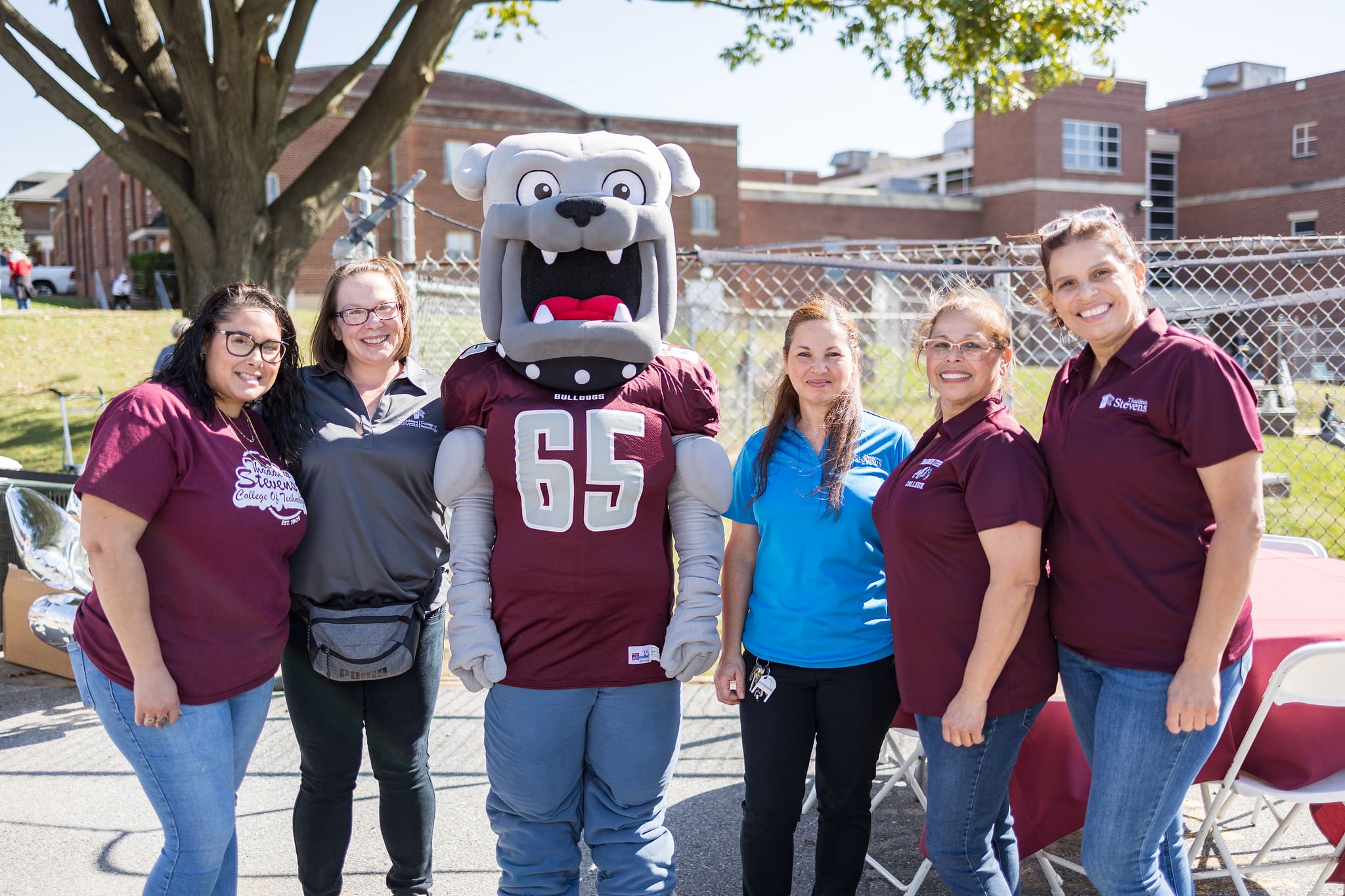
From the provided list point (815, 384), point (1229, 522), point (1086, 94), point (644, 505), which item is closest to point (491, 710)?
point (644, 505)

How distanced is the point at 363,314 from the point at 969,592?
173 centimetres

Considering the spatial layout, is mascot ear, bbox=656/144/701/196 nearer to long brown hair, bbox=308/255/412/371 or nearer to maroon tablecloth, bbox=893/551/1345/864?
long brown hair, bbox=308/255/412/371

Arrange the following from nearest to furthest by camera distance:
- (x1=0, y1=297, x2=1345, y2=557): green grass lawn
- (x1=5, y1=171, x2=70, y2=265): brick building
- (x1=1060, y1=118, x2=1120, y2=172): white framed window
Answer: (x1=0, y1=297, x2=1345, y2=557): green grass lawn → (x1=1060, y1=118, x2=1120, y2=172): white framed window → (x1=5, y1=171, x2=70, y2=265): brick building

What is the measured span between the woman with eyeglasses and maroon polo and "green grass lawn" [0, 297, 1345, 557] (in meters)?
4.55

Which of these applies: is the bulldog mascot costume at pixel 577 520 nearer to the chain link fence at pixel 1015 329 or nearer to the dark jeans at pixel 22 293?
the chain link fence at pixel 1015 329

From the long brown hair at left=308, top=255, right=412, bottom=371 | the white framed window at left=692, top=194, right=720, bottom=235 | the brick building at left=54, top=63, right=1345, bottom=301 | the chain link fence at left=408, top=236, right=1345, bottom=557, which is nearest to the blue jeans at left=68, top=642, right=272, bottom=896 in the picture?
the long brown hair at left=308, top=255, right=412, bottom=371

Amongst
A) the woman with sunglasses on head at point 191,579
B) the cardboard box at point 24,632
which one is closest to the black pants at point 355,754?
the woman with sunglasses on head at point 191,579

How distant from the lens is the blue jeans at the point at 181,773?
241cm

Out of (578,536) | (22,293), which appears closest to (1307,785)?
(578,536)

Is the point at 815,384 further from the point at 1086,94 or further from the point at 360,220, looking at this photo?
the point at 1086,94

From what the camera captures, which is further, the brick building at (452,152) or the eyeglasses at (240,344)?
the brick building at (452,152)

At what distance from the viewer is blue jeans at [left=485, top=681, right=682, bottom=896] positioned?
101 inches

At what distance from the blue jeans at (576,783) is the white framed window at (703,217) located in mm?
31832

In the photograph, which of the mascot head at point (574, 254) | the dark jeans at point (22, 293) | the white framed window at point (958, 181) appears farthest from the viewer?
the white framed window at point (958, 181)
